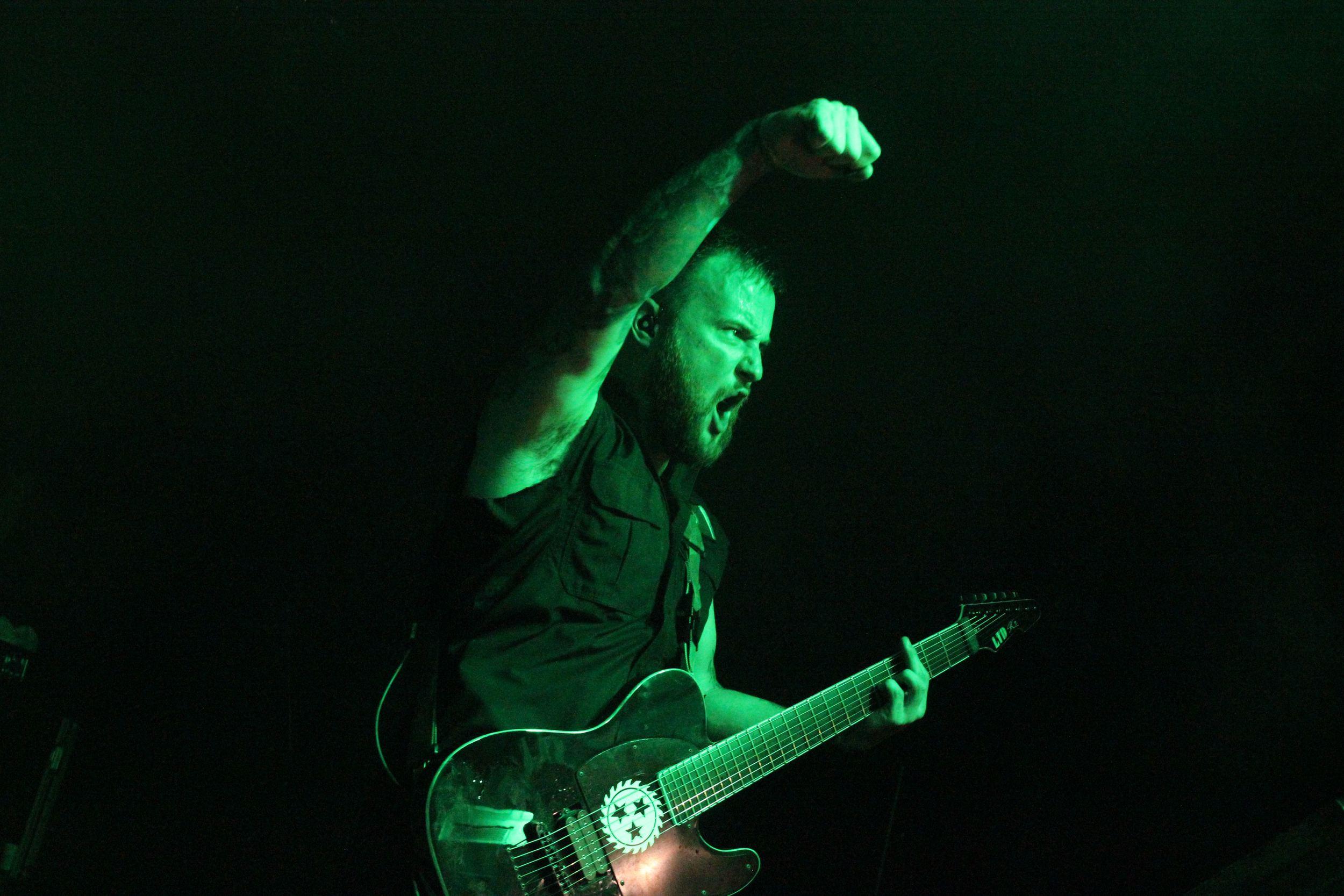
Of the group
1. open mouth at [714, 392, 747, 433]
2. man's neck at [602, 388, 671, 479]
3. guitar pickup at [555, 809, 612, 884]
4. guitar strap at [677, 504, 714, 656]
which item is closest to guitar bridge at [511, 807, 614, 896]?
guitar pickup at [555, 809, 612, 884]

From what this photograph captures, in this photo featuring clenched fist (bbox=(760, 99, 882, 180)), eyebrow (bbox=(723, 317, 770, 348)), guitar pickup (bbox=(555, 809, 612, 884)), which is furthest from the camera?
eyebrow (bbox=(723, 317, 770, 348))

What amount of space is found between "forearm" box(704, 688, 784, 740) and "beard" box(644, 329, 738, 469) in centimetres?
57

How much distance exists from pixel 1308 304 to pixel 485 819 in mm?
2274

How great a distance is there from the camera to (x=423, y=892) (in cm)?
125

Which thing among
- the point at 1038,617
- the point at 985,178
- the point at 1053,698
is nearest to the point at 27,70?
the point at 985,178

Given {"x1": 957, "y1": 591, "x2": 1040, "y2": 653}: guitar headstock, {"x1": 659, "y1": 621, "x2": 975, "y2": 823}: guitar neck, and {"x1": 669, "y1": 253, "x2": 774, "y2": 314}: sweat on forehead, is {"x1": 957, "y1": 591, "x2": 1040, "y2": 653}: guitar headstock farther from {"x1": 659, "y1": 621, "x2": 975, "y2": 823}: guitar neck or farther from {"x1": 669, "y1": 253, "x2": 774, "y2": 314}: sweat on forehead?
{"x1": 669, "y1": 253, "x2": 774, "y2": 314}: sweat on forehead

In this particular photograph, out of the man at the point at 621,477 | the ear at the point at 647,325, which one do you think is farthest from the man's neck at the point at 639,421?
the ear at the point at 647,325

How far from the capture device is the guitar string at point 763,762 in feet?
4.41

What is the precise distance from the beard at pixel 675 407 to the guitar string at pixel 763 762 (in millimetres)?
620

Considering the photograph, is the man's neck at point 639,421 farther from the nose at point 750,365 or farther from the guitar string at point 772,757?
the guitar string at point 772,757

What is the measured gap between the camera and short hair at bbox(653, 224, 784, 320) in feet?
6.37

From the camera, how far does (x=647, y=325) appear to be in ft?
6.34

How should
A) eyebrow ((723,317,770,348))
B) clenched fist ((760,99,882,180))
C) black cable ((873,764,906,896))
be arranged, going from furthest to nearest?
1. black cable ((873,764,906,896))
2. eyebrow ((723,317,770,348))
3. clenched fist ((760,99,882,180))

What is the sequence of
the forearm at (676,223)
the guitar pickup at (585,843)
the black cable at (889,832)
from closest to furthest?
the forearm at (676,223) → the guitar pickup at (585,843) → the black cable at (889,832)
